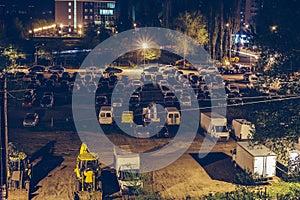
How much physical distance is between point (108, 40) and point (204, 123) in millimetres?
44189

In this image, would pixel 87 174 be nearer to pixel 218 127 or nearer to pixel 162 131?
pixel 162 131

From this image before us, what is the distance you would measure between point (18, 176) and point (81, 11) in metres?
120

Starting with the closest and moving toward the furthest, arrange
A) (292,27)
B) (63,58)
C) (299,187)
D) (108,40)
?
(299,187)
(292,27)
(63,58)
(108,40)

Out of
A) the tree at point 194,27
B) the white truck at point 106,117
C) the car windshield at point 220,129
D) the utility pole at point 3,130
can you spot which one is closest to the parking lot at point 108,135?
the car windshield at point 220,129

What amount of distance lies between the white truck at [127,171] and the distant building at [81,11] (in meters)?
117

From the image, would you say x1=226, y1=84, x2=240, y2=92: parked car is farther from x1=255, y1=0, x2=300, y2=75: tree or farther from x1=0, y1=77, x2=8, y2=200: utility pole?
x1=0, y1=77, x2=8, y2=200: utility pole

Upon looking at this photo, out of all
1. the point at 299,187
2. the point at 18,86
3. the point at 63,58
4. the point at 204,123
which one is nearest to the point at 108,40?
the point at 63,58

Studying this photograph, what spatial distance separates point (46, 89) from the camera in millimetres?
39375

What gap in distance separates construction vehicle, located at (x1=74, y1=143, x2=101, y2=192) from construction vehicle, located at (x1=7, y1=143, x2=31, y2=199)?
6.93 feet

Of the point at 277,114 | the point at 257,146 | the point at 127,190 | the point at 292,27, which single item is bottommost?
the point at 127,190

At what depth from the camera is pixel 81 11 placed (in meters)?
132

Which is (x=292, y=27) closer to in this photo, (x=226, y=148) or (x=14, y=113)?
(x=226, y=148)

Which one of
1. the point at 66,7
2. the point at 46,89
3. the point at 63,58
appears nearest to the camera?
the point at 46,89

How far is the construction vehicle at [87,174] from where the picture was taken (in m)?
17.2
